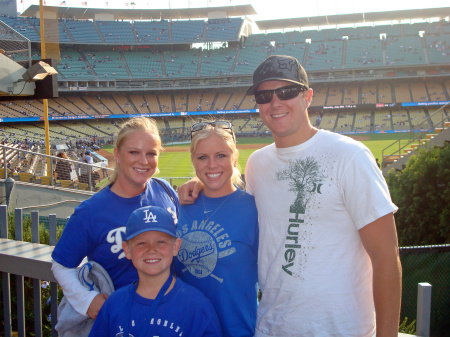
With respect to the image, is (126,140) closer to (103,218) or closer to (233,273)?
(103,218)

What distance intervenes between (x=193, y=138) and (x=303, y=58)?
57.1 meters

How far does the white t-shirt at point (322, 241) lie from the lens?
1950mm

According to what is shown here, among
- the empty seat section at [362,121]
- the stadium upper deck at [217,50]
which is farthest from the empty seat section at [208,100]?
the empty seat section at [362,121]

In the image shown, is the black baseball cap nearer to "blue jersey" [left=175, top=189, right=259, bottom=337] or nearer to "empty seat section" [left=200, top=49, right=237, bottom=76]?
"blue jersey" [left=175, top=189, right=259, bottom=337]

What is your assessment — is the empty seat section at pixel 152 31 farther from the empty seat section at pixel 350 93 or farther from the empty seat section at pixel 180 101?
the empty seat section at pixel 350 93

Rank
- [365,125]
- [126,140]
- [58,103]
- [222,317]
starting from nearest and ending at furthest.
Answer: [222,317], [126,140], [365,125], [58,103]

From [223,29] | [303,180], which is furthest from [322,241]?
[223,29]

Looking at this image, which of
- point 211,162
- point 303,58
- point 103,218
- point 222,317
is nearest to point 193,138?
point 211,162

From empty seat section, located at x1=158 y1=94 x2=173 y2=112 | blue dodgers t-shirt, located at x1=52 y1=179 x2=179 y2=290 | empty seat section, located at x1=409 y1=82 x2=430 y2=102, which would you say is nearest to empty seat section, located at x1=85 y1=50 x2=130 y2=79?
empty seat section, located at x1=158 y1=94 x2=173 y2=112

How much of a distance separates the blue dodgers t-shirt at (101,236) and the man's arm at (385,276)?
1341mm

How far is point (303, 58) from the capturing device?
56.2 metres

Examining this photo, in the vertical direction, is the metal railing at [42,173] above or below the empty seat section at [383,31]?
below

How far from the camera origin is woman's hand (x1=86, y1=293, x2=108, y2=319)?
2.10 meters

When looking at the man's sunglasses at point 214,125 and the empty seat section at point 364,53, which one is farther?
the empty seat section at point 364,53
